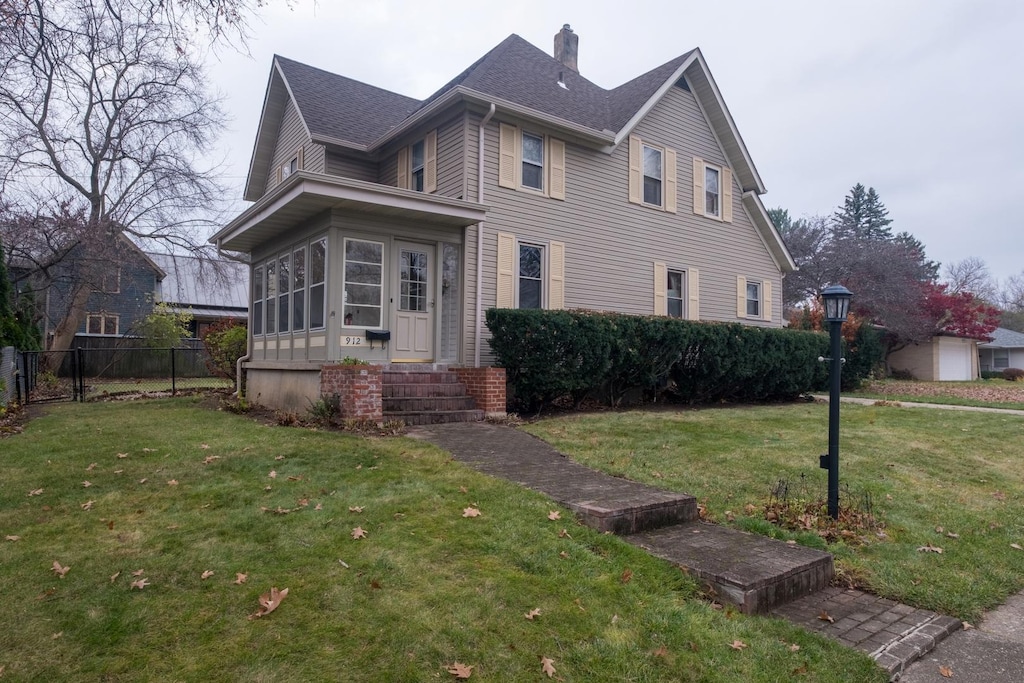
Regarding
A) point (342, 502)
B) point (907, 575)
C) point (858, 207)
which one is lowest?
point (907, 575)

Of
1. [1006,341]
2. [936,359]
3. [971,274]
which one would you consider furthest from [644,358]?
[971,274]

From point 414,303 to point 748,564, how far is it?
7803 millimetres

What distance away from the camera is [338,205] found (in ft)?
30.9

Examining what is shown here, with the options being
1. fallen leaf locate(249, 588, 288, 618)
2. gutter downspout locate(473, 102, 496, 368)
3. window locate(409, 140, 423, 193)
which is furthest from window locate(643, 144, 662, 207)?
fallen leaf locate(249, 588, 288, 618)

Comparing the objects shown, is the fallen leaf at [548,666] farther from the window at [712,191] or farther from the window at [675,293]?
the window at [712,191]

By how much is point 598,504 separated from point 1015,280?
234 feet

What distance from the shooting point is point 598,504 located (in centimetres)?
469

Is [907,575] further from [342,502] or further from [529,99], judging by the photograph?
[529,99]

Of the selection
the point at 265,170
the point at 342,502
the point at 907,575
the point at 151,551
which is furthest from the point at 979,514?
the point at 265,170

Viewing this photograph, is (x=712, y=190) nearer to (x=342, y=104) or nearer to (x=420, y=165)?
(x=420, y=165)

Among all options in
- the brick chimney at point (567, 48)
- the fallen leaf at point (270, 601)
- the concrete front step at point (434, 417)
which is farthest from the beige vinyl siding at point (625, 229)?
the fallen leaf at point (270, 601)

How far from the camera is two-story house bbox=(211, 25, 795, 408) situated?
10.1 metres

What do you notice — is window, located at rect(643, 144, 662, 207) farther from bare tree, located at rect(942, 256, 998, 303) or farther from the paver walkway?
bare tree, located at rect(942, 256, 998, 303)

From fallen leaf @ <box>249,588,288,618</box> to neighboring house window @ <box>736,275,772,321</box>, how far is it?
1575cm
